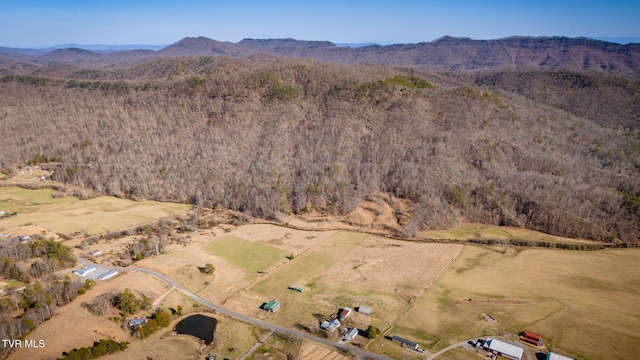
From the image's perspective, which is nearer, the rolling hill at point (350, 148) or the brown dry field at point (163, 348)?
the brown dry field at point (163, 348)

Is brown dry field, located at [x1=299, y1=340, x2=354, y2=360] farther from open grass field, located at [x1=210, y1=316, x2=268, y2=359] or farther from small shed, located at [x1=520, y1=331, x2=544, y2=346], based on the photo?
small shed, located at [x1=520, y1=331, x2=544, y2=346]

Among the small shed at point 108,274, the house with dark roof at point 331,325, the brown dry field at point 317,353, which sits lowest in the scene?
the small shed at point 108,274

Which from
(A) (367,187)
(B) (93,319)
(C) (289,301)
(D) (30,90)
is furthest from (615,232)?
(D) (30,90)

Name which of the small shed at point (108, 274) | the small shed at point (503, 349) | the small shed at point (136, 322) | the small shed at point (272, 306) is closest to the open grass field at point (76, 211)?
the small shed at point (108, 274)

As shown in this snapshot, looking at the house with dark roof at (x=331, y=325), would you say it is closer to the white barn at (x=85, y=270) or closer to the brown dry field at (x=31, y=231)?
the white barn at (x=85, y=270)

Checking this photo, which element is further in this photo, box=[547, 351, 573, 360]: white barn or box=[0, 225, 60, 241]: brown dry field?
box=[0, 225, 60, 241]: brown dry field

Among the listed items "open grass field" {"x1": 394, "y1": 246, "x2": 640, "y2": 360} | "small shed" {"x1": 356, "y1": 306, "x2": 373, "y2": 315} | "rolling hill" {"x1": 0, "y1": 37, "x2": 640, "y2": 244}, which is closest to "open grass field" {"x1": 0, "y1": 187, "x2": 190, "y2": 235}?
"rolling hill" {"x1": 0, "y1": 37, "x2": 640, "y2": 244}
